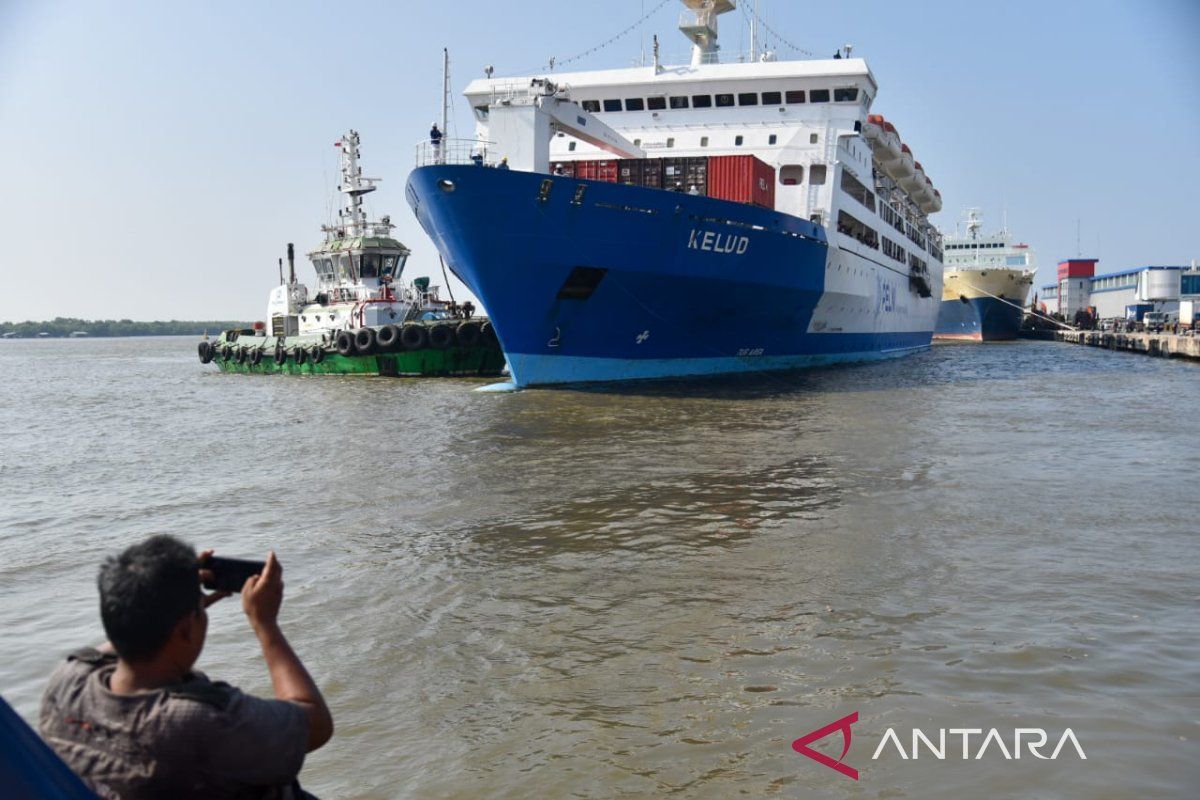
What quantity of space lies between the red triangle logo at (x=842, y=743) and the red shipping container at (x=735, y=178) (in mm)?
20147

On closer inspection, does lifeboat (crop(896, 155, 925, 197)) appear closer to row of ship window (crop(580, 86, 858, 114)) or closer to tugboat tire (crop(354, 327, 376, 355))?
row of ship window (crop(580, 86, 858, 114))

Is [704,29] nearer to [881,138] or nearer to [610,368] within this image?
[881,138]

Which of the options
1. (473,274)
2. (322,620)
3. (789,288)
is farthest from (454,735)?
(789,288)

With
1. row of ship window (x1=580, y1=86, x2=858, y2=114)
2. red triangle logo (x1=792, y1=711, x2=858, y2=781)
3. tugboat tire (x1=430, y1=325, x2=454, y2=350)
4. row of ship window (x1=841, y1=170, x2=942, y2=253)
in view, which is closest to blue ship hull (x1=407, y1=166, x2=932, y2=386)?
row of ship window (x1=580, y1=86, x2=858, y2=114)

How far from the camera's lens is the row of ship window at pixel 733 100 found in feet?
90.3

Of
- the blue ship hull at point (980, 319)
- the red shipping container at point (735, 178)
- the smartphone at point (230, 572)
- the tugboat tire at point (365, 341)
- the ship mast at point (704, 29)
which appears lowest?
the smartphone at point (230, 572)

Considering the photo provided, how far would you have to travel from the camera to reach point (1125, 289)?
3169 inches

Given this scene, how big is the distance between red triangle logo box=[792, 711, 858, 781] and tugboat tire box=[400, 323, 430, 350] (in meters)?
27.5

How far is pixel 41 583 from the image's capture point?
275 inches

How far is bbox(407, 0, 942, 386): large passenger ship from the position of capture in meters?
19.4

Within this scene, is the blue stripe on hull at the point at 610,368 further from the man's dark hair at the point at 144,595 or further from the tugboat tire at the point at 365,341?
→ the man's dark hair at the point at 144,595

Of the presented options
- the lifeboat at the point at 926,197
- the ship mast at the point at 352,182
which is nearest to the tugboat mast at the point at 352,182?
the ship mast at the point at 352,182

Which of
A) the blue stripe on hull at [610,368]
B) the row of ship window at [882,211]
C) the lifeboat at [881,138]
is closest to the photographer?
the blue stripe on hull at [610,368]

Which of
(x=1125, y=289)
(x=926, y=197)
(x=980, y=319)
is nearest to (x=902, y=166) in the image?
(x=926, y=197)
